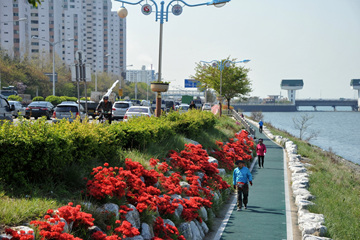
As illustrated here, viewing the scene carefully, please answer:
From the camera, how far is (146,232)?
Answer: 25.6ft

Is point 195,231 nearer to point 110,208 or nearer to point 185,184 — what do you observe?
point 185,184

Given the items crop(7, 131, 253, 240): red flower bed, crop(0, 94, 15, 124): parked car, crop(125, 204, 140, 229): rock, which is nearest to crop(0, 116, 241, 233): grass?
crop(7, 131, 253, 240): red flower bed

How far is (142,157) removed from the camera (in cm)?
1155

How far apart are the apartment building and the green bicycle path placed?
213 feet

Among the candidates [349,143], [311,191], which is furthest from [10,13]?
[311,191]

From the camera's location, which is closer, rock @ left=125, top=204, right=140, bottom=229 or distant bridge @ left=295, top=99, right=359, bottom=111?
rock @ left=125, top=204, right=140, bottom=229

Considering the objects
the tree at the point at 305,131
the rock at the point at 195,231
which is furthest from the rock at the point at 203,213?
the tree at the point at 305,131

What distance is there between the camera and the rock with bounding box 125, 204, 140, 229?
301 inches

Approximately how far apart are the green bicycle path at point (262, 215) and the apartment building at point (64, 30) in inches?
2557

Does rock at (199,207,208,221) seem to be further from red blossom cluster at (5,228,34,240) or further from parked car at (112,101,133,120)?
parked car at (112,101,133,120)

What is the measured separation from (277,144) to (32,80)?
46.5 meters

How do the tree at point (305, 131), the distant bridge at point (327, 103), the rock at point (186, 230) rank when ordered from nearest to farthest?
the rock at point (186, 230) → the tree at point (305, 131) → the distant bridge at point (327, 103)

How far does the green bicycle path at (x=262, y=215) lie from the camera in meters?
10.4

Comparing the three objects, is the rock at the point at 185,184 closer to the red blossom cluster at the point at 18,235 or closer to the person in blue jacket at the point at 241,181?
the person in blue jacket at the point at 241,181
